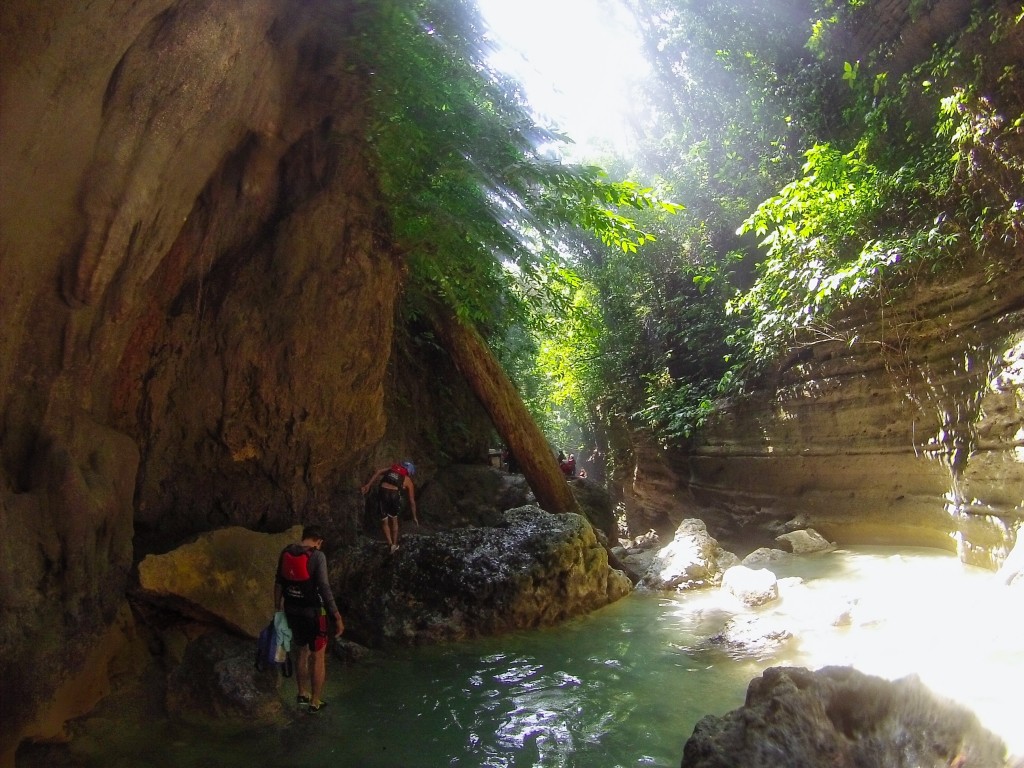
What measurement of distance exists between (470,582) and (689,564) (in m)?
3.62

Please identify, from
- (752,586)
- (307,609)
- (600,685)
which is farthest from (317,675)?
(752,586)

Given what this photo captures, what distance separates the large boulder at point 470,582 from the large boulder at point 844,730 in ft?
15.6

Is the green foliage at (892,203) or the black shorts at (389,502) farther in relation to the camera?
the black shorts at (389,502)

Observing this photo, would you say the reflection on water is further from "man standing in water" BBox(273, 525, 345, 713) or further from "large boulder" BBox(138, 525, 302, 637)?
"large boulder" BBox(138, 525, 302, 637)

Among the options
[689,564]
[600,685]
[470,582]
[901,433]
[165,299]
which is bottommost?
[600,685]

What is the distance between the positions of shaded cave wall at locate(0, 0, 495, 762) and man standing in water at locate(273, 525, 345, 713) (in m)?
1.55

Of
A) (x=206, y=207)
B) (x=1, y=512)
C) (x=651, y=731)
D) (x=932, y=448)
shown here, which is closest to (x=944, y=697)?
(x=651, y=731)

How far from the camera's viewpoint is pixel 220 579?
21.0ft

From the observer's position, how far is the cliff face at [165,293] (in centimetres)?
464

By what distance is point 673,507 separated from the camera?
54.5ft

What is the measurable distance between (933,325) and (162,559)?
9376 millimetres

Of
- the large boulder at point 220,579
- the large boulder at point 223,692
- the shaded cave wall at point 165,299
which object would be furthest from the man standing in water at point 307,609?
the shaded cave wall at point 165,299

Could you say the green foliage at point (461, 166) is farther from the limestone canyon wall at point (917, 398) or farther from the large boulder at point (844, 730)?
the large boulder at point (844, 730)

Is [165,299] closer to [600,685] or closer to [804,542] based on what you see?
[600,685]
